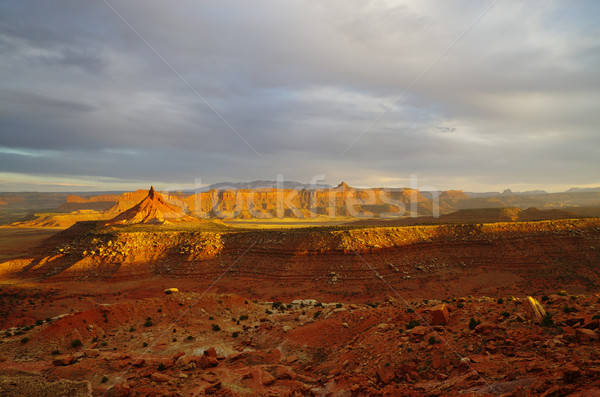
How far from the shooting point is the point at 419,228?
50.0 metres

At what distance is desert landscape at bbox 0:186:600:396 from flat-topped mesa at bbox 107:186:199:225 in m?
19.6

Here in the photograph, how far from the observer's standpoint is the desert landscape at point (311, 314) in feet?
37.1

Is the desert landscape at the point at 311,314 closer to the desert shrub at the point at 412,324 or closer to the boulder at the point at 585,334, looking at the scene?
the boulder at the point at 585,334

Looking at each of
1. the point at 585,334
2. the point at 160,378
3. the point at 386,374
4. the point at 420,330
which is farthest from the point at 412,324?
the point at 160,378

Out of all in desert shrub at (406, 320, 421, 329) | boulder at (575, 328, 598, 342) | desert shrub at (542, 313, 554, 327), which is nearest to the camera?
boulder at (575, 328, 598, 342)

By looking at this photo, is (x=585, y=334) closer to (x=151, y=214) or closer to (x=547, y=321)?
(x=547, y=321)

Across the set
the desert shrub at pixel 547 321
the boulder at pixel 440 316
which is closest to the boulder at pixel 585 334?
the desert shrub at pixel 547 321

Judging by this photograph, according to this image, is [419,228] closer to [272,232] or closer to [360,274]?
[360,274]

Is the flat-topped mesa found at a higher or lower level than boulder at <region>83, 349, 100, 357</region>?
higher

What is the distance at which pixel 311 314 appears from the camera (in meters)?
23.2

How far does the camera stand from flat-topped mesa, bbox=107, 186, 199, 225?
76.7 metres

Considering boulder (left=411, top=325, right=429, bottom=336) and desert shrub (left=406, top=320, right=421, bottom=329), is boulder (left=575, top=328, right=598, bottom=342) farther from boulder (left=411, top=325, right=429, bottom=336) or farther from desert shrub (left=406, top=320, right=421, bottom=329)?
desert shrub (left=406, top=320, right=421, bottom=329)

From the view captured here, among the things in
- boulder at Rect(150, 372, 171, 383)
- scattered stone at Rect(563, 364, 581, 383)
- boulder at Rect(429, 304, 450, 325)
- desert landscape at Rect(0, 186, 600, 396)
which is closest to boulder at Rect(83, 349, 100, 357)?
desert landscape at Rect(0, 186, 600, 396)

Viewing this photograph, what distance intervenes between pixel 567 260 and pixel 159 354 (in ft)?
168
